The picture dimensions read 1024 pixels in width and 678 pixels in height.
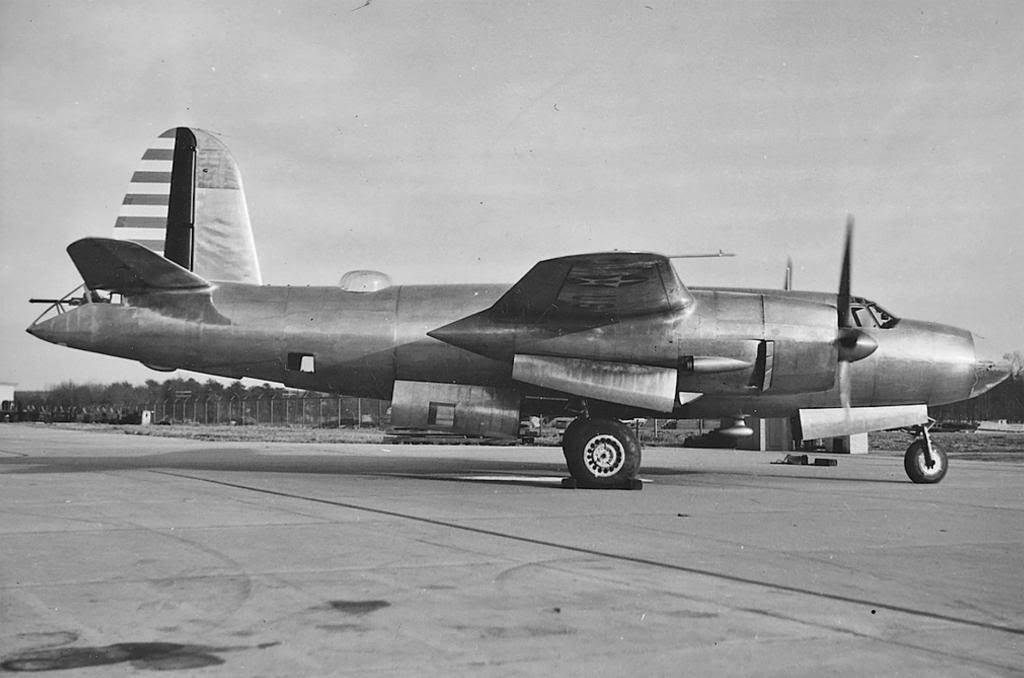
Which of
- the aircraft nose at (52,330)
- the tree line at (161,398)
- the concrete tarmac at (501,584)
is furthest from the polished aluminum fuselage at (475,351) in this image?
the tree line at (161,398)

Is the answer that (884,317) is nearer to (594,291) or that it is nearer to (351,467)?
(594,291)

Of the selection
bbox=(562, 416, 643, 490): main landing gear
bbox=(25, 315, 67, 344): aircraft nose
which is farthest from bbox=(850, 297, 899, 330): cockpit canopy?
bbox=(25, 315, 67, 344): aircraft nose

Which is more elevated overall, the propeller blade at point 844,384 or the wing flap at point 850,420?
the propeller blade at point 844,384

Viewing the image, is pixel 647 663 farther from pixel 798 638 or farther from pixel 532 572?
pixel 532 572

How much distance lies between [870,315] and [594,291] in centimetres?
573

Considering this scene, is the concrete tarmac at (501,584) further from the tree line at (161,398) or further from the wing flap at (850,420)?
the tree line at (161,398)

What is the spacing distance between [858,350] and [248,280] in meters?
11.0

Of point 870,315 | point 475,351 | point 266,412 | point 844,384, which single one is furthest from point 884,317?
point 266,412

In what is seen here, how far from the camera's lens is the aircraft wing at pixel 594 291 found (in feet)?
40.6

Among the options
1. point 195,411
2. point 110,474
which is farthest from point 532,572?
point 195,411

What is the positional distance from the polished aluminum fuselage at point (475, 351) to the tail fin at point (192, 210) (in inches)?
37.0

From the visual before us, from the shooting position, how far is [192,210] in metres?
16.5

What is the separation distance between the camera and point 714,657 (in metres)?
4.24

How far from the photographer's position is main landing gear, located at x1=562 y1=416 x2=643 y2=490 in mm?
13773
